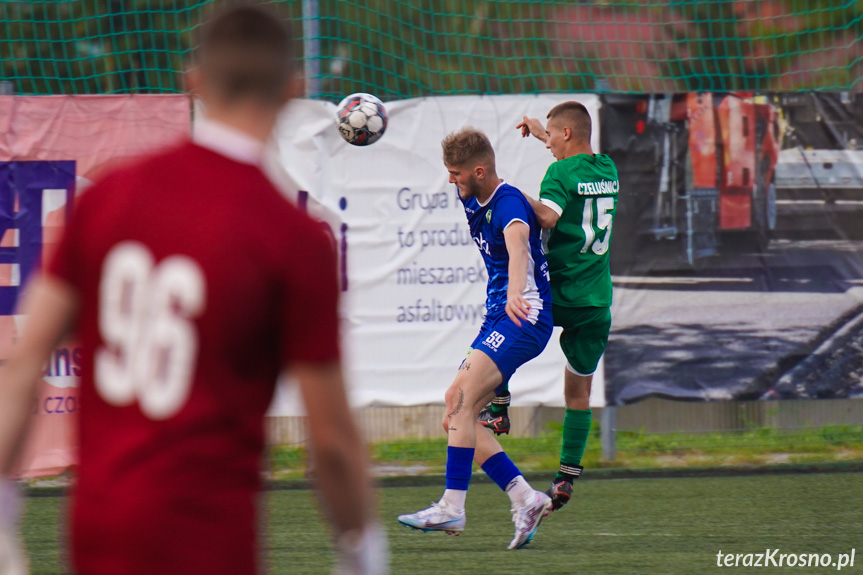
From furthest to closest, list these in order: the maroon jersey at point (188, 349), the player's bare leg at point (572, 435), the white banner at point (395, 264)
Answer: the white banner at point (395, 264)
the player's bare leg at point (572, 435)
the maroon jersey at point (188, 349)

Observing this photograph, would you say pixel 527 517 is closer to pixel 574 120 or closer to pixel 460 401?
pixel 460 401

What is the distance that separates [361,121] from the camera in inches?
270

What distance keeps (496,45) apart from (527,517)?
202 inches

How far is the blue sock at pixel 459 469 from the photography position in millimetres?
5020

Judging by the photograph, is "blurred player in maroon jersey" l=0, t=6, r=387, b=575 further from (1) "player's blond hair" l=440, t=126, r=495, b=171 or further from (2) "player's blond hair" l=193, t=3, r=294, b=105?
(1) "player's blond hair" l=440, t=126, r=495, b=171

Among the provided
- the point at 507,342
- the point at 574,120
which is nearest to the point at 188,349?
the point at 507,342

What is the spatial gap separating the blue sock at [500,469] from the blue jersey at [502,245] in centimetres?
67

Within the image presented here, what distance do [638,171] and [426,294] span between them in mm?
1781

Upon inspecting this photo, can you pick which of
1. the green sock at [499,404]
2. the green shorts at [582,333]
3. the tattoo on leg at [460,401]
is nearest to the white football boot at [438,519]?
the tattoo on leg at [460,401]

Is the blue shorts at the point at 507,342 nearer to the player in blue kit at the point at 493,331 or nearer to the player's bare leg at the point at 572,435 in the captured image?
the player in blue kit at the point at 493,331

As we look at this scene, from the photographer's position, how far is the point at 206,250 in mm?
1626

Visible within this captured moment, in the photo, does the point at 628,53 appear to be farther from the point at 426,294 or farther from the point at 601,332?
the point at 601,332

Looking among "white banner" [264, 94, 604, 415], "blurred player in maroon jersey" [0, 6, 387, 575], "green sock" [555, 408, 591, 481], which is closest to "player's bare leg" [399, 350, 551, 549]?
"green sock" [555, 408, 591, 481]

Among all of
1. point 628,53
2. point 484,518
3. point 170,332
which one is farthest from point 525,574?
point 628,53
